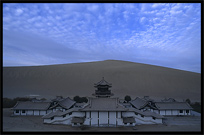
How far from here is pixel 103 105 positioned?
19406 mm

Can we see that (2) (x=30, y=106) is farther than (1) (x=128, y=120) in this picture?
Yes

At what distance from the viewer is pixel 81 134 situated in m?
11.0

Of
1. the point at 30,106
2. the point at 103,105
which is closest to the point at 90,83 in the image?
the point at 30,106

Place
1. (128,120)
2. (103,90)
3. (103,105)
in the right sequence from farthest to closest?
(103,90), (103,105), (128,120)

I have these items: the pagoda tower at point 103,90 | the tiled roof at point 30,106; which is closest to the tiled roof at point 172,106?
the pagoda tower at point 103,90

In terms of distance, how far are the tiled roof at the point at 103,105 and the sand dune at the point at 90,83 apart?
25986 mm

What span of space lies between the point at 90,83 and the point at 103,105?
40.9m

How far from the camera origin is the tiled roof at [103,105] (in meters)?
18.7

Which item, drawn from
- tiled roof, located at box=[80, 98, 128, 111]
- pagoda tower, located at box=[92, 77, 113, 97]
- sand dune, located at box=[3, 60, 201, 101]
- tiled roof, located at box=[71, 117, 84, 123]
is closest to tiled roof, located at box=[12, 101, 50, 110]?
tiled roof, located at box=[71, 117, 84, 123]

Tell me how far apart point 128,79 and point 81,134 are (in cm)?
5410

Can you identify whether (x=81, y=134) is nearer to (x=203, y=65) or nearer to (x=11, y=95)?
(x=203, y=65)

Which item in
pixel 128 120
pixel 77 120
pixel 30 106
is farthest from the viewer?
pixel 30 106

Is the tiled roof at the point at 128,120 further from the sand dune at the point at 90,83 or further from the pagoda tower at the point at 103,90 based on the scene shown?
the sand dune at the point at 90,83

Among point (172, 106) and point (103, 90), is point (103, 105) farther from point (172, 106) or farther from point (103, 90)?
point (172, 106)
